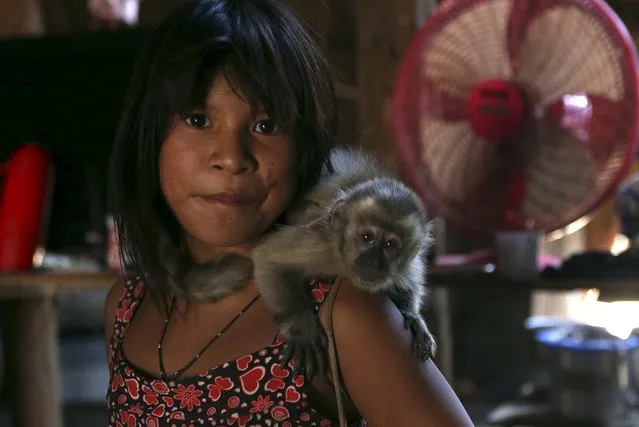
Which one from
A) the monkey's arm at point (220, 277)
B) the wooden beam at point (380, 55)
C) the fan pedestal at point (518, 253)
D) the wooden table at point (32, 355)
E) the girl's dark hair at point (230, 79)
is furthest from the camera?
the wooden table at point (32, 355)

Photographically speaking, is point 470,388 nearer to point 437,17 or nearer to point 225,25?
point 437,17

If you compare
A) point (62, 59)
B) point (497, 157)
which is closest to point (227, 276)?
point (497, 157)

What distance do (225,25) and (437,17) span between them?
1.13m

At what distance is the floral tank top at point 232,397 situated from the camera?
3.54 ft

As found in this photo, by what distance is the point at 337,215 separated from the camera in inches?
48.7

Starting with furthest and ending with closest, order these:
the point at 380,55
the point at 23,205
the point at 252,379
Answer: the point at 23,205 → the point at 380,55 → the point at 252,379

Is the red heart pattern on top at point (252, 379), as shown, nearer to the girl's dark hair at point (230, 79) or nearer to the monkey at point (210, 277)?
the monkey at point (210, 277)

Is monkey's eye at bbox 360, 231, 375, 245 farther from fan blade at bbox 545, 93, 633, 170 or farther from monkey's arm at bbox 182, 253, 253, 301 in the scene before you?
fan blade at bbox 545, 93, 633, 170

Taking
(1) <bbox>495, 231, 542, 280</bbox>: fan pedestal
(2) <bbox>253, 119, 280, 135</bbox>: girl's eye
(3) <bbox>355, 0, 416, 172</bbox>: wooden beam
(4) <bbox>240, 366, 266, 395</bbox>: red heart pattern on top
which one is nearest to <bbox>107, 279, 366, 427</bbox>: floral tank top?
(4) <bbox>240, 366, 266, 395</bbox>: red heart pattern on top

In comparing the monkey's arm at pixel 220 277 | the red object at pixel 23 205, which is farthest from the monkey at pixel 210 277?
the red object at pixel 23 205

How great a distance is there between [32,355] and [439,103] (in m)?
1.68

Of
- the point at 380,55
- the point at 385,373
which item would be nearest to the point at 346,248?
the point at 385,373

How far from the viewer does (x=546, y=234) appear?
7.12ft

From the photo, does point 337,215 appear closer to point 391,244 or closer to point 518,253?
point 391,244
